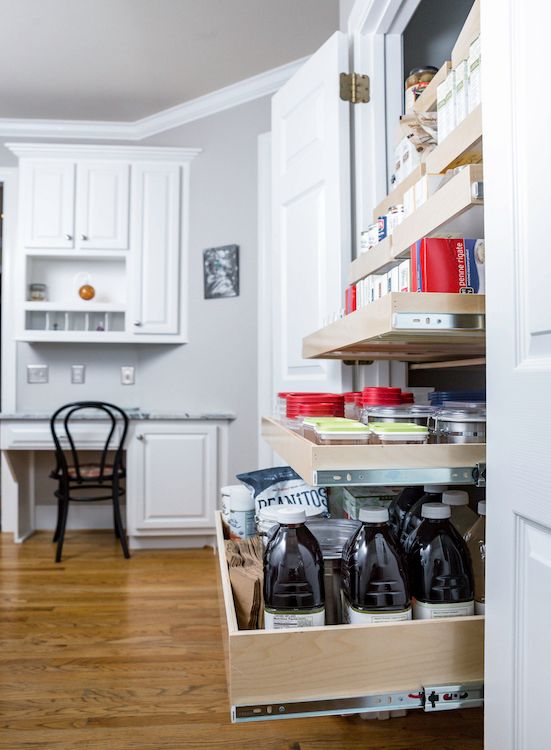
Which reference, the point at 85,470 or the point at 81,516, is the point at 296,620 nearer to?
the point at 85,470

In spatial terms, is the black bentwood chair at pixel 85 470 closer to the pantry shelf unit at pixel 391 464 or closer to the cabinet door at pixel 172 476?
the cabinet door at pixel 172 476

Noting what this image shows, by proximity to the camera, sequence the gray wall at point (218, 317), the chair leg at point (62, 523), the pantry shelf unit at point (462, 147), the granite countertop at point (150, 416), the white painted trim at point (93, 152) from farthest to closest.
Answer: the gray wall at point (218, 317)
the white painted trim at point (93, 152)
the granite countertop at point (150, 416)
the chair leg at point (62, 523)
the pantry shelf unit at point (462, 147)

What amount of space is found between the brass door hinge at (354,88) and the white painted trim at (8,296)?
2.69m

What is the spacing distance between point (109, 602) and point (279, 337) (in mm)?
1338

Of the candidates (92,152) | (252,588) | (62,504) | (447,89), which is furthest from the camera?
(92,152)

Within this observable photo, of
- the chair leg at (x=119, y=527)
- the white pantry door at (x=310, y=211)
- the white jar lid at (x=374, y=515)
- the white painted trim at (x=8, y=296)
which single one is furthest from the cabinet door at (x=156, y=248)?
the white jar lid at (x=374, y=515)

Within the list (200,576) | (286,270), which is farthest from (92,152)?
(200,576)

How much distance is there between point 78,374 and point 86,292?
0.53 m

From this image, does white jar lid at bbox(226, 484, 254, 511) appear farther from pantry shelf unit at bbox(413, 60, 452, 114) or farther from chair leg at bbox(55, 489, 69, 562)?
chair leg at bbox(55, 489, 69, 562)

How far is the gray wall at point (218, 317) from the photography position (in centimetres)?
369

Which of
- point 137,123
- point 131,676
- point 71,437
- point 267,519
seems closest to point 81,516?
point 71,437

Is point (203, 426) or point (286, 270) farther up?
point (286, 270)

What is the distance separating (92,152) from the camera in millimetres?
3605

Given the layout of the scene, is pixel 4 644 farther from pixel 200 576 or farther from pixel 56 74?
pixel 56 74
